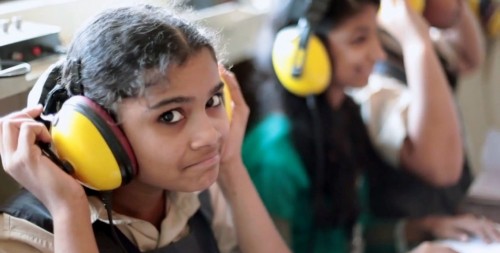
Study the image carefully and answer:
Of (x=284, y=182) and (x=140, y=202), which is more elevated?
(x=140, y=202)

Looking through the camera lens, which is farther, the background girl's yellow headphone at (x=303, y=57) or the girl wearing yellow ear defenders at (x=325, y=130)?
the girl wearing yellow ear defenders at (x=325, y=130)

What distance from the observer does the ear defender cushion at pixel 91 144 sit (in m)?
0.80

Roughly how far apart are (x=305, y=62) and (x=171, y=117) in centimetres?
42

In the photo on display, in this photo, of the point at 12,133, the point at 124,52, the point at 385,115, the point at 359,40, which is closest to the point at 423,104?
the point at 385,115

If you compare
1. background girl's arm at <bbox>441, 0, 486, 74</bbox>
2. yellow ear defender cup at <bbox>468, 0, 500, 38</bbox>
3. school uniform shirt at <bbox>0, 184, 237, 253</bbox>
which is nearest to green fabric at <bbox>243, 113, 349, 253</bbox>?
school uniform shirt at <bbox>0, 184, 237, 253</bbox>

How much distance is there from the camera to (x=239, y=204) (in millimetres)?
1117

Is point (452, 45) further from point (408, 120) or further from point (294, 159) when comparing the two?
point (294, 159)

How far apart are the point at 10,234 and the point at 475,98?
2.07 m

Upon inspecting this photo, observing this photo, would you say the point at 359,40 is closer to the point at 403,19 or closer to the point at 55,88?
the point at 403,19

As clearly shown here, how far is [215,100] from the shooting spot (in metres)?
0.92

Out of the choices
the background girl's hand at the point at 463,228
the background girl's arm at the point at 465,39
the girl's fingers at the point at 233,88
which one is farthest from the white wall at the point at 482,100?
the girl's fingers at the point at 233,88

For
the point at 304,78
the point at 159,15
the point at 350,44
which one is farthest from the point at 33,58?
the point at 350,44

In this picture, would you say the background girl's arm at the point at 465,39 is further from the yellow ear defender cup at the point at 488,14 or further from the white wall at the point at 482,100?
the white wall at the point at 482,100

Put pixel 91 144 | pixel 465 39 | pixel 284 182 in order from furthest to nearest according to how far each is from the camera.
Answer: pixel 465 39, pixel 284 182, pixel 91 144
